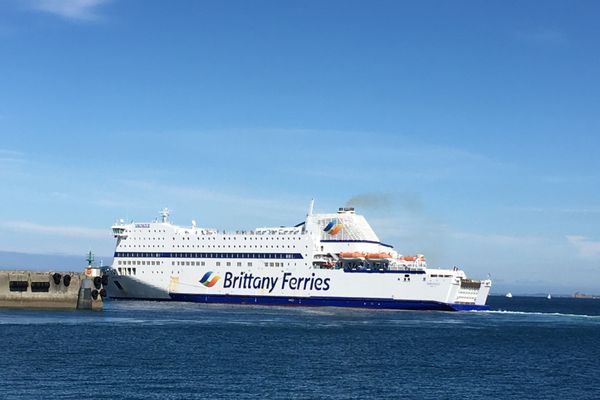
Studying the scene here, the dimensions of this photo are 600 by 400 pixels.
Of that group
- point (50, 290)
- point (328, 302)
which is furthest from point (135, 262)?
point (328, 302)

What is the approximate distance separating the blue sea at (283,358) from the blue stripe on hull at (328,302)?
28.0ft

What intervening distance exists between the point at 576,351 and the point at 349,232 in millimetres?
28870

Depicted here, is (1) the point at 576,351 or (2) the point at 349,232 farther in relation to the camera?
(2) the point at 349,232

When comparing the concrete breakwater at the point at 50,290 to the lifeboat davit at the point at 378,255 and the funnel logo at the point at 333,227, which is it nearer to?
the funnel logo at the point at 333,227

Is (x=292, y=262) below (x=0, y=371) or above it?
above

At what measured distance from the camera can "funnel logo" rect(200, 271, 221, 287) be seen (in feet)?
226

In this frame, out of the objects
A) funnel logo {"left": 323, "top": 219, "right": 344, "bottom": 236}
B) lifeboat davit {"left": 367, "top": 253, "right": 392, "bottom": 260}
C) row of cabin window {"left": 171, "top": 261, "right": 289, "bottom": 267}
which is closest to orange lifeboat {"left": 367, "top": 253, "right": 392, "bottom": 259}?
lifeboat davit {"left": 367, "top": 253, "right": 392, "bottom": 260}

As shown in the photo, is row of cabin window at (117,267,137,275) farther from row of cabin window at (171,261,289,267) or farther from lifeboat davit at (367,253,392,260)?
lifeboat davit at (367,253,392,260)

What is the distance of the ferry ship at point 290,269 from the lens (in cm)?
6419

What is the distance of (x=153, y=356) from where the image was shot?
33531 millimetres

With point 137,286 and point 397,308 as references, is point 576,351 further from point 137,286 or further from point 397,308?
point 137,286

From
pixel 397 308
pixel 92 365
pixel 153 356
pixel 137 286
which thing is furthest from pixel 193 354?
pixel 137 286

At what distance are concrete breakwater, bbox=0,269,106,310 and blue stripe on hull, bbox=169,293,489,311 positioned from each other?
1393 centimetres

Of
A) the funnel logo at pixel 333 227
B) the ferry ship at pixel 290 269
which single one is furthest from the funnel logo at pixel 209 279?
the funnel logo at pixel 333 227
